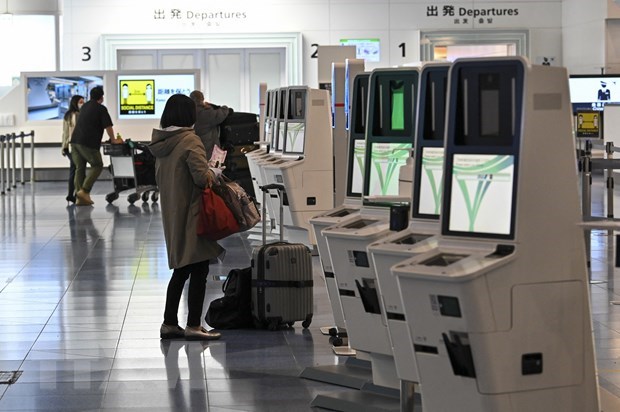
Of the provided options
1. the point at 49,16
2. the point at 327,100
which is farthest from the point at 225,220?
the point at 49,16

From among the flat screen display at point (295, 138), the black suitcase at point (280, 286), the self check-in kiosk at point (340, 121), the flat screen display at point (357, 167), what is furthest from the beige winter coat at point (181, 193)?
the flat screen display at point (295, 138)

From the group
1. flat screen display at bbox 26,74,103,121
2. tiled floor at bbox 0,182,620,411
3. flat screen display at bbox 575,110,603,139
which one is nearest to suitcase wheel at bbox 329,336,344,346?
tiled floor at bbox 0,182,620,411

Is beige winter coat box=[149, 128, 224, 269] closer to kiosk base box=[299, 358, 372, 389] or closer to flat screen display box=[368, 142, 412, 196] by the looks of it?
kiosk base box=[299, 358, 372, 389]

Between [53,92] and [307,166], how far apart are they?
11707mm

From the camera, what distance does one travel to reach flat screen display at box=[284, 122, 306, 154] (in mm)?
11336

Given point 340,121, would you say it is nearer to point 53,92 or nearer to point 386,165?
point 386,165

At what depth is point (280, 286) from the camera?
294 inches

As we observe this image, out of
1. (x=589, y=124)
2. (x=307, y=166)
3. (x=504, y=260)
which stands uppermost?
(x=589, y=124)

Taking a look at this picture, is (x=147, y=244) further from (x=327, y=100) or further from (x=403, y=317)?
(x=403, y=317)

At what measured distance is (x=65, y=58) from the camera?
25.4m

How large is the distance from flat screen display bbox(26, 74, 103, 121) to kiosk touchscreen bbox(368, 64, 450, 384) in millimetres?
17332

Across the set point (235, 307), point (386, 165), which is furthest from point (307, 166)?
point (386, 165)

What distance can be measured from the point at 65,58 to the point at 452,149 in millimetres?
22031

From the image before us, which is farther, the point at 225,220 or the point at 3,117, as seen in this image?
the point at 3,117
